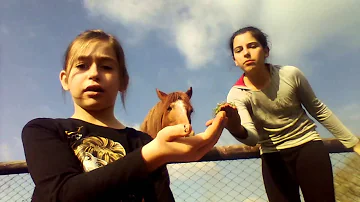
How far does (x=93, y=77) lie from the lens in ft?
3.74

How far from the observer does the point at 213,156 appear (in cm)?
290

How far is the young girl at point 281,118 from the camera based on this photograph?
7.25 ft

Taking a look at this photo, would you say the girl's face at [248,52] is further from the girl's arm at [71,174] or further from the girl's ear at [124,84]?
the girl's arm at [71,174]

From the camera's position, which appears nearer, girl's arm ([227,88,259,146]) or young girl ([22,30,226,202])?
young girl ([22,30,226,202])

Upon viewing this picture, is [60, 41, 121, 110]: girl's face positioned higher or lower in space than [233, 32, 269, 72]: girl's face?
higher

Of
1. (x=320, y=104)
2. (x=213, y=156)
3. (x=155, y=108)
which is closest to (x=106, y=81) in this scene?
(x=320, y=104)

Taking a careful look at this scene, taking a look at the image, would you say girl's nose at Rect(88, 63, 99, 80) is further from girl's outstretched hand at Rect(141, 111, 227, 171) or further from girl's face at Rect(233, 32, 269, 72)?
girl's face at Rect(233, 32, 269, 72)

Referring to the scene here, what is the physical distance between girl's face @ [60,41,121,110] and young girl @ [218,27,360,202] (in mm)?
1163

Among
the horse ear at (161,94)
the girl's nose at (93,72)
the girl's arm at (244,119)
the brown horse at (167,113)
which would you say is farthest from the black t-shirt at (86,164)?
the horse ear at (161,94)

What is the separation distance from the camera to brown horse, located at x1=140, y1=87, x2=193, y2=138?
121 inches

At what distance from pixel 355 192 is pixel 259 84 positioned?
8.50 feet

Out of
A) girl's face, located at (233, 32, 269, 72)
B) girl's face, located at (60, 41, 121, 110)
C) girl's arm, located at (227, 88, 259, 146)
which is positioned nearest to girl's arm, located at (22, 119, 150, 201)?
girl's face, located at (60, 41, 121, 110)

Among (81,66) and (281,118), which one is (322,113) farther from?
(81,66)

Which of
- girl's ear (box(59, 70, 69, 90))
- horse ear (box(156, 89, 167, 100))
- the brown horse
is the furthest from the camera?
horse ear (box(156, 89, 167, 100))
